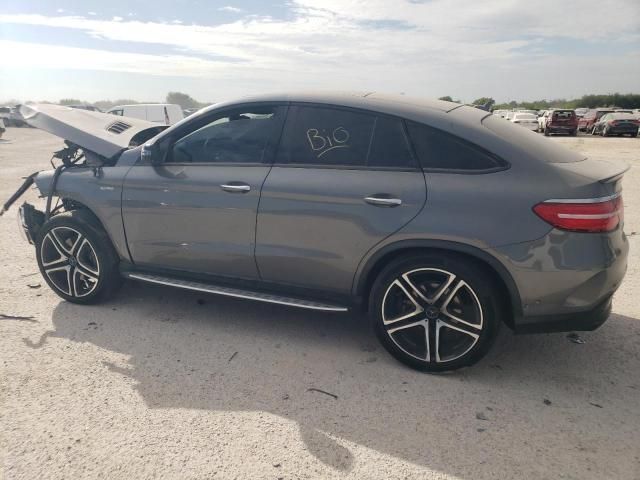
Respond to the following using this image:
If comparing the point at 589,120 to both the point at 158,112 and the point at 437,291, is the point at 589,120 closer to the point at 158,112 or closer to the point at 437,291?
the point at 158,112

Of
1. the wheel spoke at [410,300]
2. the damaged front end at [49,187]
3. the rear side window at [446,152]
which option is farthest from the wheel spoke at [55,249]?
the rear side window at [446,152]

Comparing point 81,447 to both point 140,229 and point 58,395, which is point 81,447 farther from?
point 140,229

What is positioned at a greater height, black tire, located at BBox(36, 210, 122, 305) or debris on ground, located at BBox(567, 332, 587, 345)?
black tire, located at BBox(36, 210, 122, 305)

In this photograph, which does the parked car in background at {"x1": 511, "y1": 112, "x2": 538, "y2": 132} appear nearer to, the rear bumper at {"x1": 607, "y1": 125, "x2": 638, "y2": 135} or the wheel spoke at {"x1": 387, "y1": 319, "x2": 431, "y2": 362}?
the rear bumper at {"x1": 607, "y1": 125, "x2": 638, "y2": 135}

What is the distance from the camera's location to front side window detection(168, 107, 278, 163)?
140 inches

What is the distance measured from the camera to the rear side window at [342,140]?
3.19 meters

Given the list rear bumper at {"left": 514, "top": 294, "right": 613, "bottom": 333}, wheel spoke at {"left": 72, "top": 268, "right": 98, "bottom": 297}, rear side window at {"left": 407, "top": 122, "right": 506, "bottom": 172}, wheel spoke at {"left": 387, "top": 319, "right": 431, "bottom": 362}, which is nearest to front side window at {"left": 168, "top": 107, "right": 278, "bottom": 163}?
rear side window at {"left": 407, "top": 122, "right": 506, "bottom": 172}

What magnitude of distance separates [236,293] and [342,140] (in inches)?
52.8

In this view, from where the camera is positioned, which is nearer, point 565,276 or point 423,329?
point 565,276

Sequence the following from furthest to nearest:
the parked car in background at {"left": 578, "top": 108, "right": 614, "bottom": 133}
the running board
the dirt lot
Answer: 1. the parked car in background at {"left": 578, "top": 108, "right": 614, "bottom": 133}
2. the running board
3. the dirt lot

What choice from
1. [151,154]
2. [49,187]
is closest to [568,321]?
[151,154]

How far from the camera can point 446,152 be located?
10.0ft

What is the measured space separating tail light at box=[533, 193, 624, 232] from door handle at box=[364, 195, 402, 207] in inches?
31.2

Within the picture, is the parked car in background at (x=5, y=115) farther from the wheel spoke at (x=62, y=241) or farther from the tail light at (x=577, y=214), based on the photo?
the tail light at (x=577, y=214)
